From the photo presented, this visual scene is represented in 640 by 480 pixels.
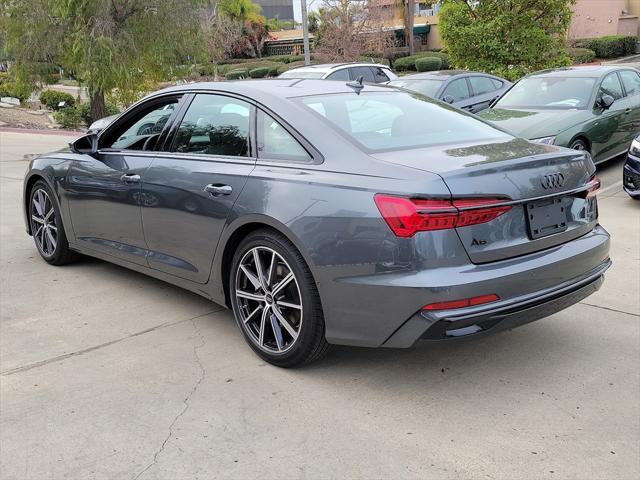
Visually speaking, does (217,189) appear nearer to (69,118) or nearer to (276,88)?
(276,88)

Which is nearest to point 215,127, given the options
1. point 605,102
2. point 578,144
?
point 578,144

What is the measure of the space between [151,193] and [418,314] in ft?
7.22

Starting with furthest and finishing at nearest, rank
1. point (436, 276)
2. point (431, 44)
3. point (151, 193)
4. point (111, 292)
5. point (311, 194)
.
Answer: point (431, 44) → point (111, 292) → point (151, 193) → point (311, 194) → point (436, 276)

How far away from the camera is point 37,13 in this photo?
12.7 meters

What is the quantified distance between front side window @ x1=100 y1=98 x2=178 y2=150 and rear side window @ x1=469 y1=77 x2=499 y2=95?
900cm

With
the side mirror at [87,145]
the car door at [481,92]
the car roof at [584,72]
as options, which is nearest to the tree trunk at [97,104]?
the car door at [481,92]

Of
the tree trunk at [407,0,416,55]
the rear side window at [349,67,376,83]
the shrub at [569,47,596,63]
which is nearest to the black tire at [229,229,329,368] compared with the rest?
the rear side window at [349,67,376,83]

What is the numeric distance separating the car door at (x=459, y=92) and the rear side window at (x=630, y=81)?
281 centimetres

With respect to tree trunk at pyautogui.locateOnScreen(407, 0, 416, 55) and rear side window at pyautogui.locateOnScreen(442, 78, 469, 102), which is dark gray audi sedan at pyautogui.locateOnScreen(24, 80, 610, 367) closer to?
rear side window at pyautogui.locateOnScreen(442, 78, 469, 102)

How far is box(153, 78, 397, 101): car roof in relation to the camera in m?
4.07

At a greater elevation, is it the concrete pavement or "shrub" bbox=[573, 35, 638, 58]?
"shrub" bbox=[573, 35, 638, 58]

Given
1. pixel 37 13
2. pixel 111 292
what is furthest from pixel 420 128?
pixel 37 13

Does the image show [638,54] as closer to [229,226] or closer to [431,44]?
[431,44]

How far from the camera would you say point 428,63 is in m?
37.4
